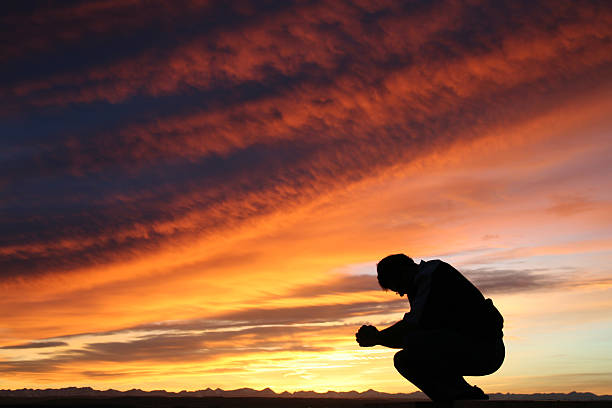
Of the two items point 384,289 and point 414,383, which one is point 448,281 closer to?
point 384,289

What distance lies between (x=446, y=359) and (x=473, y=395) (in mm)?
546

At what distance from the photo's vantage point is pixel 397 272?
6.89m

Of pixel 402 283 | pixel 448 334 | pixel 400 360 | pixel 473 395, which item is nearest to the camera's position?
pixel 448 334

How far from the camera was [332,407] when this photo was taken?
776 cm

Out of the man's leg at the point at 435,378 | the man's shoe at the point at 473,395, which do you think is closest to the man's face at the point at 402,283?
the man's leg at the point at 435,378

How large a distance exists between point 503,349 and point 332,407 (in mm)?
2365

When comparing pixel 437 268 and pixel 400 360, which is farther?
pixel 400 360

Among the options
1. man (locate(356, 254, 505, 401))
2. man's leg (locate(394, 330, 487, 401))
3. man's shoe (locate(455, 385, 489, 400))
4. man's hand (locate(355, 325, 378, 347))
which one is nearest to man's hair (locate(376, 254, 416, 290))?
man (locate(356, 254, 505, 401))

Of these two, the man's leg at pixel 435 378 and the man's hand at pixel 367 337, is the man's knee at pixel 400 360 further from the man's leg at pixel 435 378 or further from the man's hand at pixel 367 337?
the man's hand at pixel 367 337

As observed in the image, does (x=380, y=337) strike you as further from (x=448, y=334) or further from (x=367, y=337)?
(x=448, y=334)

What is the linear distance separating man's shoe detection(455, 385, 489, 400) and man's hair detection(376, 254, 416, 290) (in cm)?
141

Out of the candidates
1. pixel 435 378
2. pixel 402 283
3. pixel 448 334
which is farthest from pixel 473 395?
pixel 402 283

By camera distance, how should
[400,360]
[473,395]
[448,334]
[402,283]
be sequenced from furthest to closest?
[402,283] → [400,360] → [473,395] → [448,334]

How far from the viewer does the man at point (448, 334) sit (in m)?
6.43
